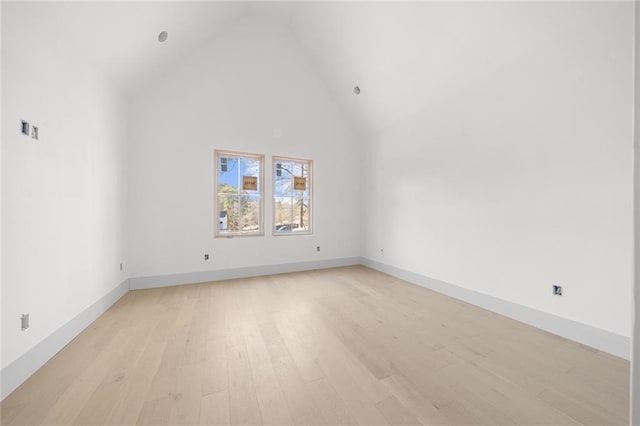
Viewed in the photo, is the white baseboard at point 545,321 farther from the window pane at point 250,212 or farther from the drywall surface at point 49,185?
the drywall surface at point 49,185

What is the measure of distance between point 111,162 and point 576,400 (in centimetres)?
462

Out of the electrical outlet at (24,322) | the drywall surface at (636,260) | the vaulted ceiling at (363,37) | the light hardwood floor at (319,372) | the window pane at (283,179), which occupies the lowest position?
the light hardwood floor at (319,372)

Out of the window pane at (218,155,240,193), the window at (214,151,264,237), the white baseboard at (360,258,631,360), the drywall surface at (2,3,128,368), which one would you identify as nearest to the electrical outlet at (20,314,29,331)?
the drywall surface at (2,3,128,368)

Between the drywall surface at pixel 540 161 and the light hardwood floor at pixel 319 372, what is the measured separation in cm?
51

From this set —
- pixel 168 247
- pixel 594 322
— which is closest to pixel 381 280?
pixel 594 322

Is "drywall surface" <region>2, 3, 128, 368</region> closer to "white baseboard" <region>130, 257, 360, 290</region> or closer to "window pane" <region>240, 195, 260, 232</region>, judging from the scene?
"white baseboard" <region>130, 257, 360, 290</region>

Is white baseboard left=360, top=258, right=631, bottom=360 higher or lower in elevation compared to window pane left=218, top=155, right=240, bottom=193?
lower

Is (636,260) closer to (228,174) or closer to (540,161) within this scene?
(540,161)

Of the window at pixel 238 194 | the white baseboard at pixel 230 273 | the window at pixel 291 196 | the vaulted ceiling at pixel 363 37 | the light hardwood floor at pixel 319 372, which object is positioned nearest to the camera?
the light hardwood floor at pixel 319 372

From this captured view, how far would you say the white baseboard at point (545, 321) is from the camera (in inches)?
78.6

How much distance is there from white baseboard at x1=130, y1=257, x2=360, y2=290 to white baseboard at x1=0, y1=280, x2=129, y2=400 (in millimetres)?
765

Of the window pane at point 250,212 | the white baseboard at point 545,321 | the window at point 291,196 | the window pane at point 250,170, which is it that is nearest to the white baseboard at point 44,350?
the window pane at point 250,212

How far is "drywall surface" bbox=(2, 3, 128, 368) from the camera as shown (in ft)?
5.25

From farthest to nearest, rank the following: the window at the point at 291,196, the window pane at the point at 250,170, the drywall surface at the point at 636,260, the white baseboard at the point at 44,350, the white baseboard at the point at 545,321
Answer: the window at the point at 291,196 → the window pane at the point at 250,170 → the white baseboard at the point at 545,321 → the white baseboard at the point at 44,350 → the drywall surface at the point at 636,260
